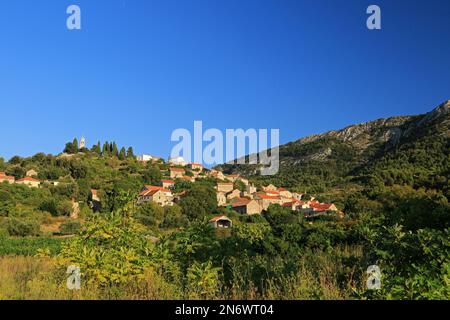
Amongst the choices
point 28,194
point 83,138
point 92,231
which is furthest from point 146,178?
point 92,231

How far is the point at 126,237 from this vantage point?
6844 millimetres

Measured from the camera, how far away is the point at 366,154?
12712 centimetres

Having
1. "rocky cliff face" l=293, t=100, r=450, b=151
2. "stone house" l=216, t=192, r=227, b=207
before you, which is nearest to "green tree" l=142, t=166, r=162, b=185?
"stone house" l=216, t=192, r=227, b=207

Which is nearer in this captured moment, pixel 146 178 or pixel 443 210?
pixel 443 210

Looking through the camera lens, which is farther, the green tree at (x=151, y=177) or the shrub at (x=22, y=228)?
the green tree at (x=151, y=177)

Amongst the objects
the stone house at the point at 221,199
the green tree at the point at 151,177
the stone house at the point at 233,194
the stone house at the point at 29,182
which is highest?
the green tree at the point at 151,177

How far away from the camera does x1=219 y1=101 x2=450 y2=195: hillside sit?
2955 inches

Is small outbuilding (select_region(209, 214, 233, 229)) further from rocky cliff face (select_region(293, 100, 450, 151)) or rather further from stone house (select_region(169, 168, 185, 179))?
rocky cliff face (select_region(293, 100, 450, 151))

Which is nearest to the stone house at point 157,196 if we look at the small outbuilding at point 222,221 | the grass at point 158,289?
the small outbuilding at point 222,221

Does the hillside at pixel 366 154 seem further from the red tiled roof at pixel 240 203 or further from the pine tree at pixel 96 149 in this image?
the pine tree at pixel 96 149

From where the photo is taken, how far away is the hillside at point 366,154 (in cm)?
7506

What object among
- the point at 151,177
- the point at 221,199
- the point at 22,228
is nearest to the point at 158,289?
the point at 22,228

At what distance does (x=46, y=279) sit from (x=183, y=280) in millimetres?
Result: 2235
